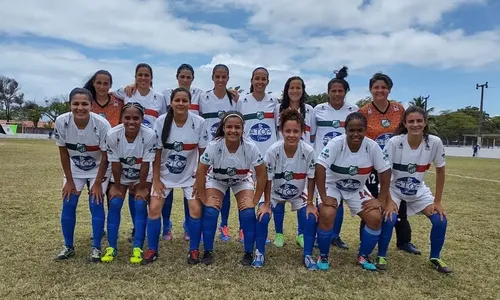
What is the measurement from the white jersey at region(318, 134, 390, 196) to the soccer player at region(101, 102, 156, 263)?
1802 mm

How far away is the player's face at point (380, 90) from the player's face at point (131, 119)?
8.56ft

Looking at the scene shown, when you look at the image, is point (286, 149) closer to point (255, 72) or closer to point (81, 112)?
point (255, 72)

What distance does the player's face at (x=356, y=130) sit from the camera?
13.1 feet

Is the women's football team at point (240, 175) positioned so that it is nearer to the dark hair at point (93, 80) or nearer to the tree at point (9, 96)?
the dark hair at point (93, 80)

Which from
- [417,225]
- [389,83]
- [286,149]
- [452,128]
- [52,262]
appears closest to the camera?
[52,262]

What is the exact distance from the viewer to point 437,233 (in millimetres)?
4152

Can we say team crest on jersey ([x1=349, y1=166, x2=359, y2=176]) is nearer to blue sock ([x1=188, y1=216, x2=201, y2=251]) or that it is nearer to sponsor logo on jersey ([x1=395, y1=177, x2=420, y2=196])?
sponsor logo on jersey ([x1=395, y1=177, x2=420, y2=196])

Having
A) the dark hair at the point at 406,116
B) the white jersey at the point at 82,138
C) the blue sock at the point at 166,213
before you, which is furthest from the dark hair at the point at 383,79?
the white jersey at the point at 82,138

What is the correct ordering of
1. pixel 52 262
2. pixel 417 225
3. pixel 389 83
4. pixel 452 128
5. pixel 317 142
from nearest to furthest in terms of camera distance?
pixel 52 262
pixel 389 83
pixel 317 142
pixel 417 225
pixel 452 128

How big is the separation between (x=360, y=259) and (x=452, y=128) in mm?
64860

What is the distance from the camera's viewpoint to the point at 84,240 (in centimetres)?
488

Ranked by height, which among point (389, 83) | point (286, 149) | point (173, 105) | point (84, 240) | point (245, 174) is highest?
point (389, 83)

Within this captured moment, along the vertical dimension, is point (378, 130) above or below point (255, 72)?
below

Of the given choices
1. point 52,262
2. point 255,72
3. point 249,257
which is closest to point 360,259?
point 249,257
